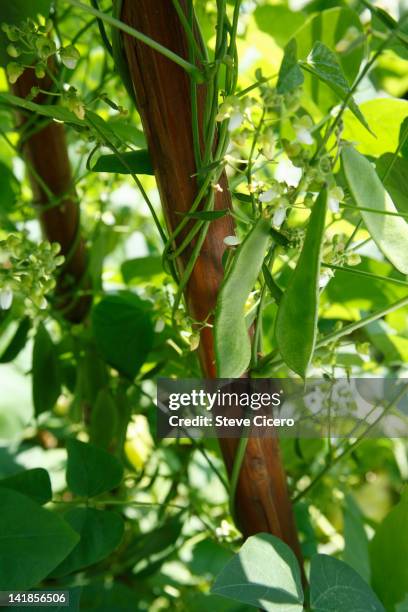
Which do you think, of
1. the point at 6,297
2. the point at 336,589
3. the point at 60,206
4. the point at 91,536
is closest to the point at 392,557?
the point at 336,589

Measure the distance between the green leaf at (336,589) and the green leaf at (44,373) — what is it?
29 cm

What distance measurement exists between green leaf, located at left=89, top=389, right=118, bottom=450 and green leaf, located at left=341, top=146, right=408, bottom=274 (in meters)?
0.31

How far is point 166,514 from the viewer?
700mm

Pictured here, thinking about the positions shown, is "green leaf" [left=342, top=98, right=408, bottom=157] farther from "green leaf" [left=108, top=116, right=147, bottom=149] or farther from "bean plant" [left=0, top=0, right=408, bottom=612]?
"green leaf" [left=108, top=116, right=147, bottom=149]

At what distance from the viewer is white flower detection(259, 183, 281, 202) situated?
32 cm

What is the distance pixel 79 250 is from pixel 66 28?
0.29 meters

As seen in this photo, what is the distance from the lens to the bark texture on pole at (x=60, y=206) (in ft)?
2.06

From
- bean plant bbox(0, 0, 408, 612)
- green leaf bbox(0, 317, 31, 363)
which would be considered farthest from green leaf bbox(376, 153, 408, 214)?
green leaf bbox(0, 317, 31, 363)

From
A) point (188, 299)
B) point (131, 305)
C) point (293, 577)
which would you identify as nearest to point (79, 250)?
point (131, 305)

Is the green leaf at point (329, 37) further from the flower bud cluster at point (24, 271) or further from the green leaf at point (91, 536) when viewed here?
the green leaf at point (91, 536)

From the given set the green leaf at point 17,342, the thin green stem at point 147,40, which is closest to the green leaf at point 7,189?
the green leaf at point 17,342

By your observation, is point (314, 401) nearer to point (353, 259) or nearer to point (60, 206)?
point (353, 259)

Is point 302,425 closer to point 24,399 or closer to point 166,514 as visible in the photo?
point 166,514

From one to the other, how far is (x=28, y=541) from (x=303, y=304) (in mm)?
222
